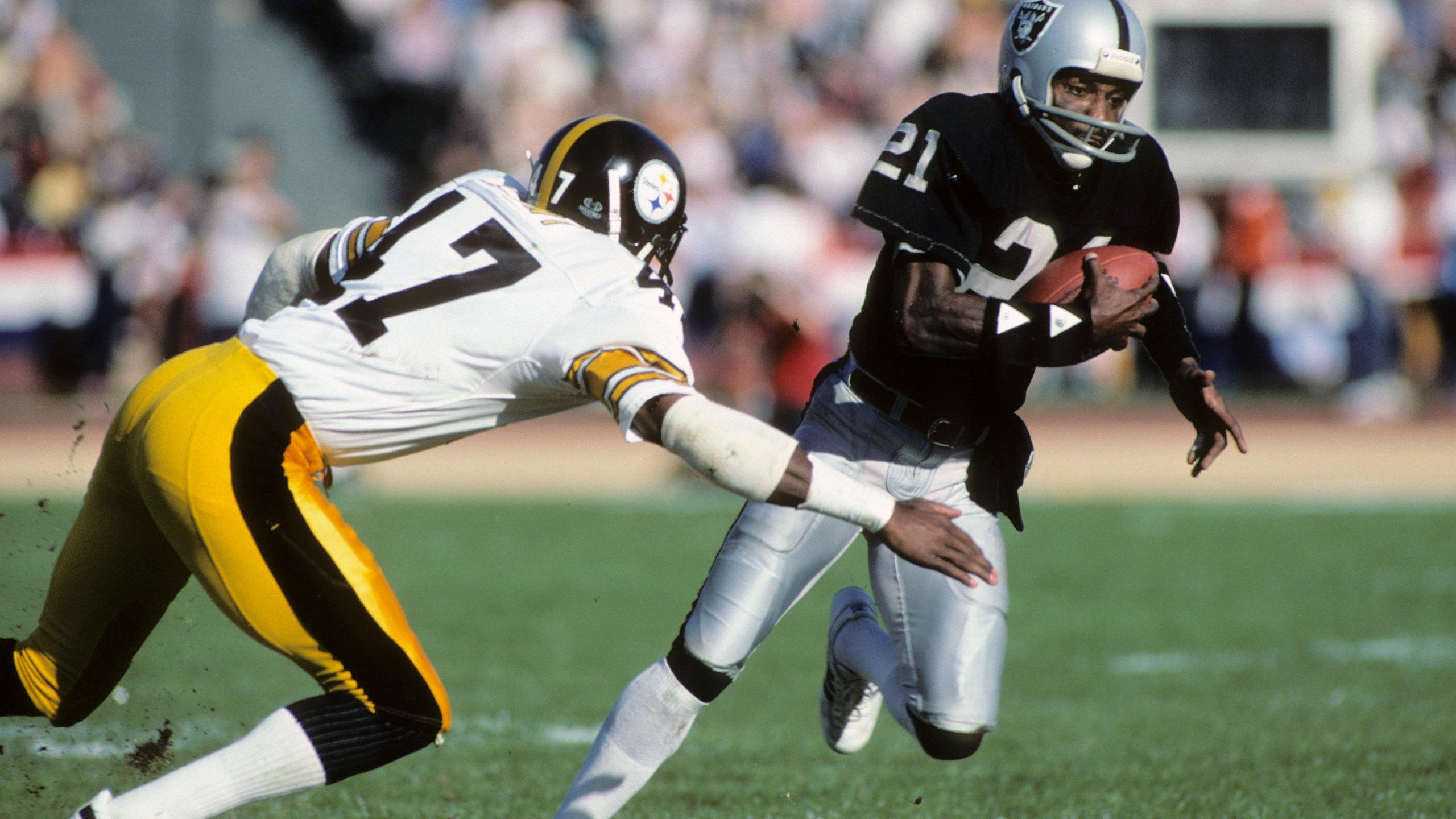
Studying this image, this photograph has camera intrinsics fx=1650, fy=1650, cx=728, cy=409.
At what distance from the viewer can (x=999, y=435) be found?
11.9 feet

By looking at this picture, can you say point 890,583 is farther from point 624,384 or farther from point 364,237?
point 364,237

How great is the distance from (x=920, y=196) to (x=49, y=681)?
6.33 feet

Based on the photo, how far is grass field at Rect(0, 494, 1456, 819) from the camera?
392 cm

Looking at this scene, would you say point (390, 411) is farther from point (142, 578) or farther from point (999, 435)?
point (999, 435)

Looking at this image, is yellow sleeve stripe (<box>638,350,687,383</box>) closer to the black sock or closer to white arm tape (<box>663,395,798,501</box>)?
white arm tape (<box>663,395,798,501</box>)

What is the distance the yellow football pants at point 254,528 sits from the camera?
9.35 ft

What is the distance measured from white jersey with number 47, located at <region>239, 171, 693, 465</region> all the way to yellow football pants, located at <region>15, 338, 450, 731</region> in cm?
9

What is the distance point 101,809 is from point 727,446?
4.00 ft

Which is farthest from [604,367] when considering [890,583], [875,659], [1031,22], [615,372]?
[1031,22]

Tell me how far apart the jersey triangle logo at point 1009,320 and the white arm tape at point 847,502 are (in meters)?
0.53

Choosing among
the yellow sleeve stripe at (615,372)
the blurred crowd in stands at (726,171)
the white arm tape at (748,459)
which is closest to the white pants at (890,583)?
the white arm tape at (748,459)

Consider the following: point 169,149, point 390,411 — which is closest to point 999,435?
point 390,411

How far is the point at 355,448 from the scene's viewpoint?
→ 3027 mm

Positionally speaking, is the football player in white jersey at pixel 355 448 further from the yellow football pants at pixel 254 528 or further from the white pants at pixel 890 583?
the white pants at pixel 890 583
